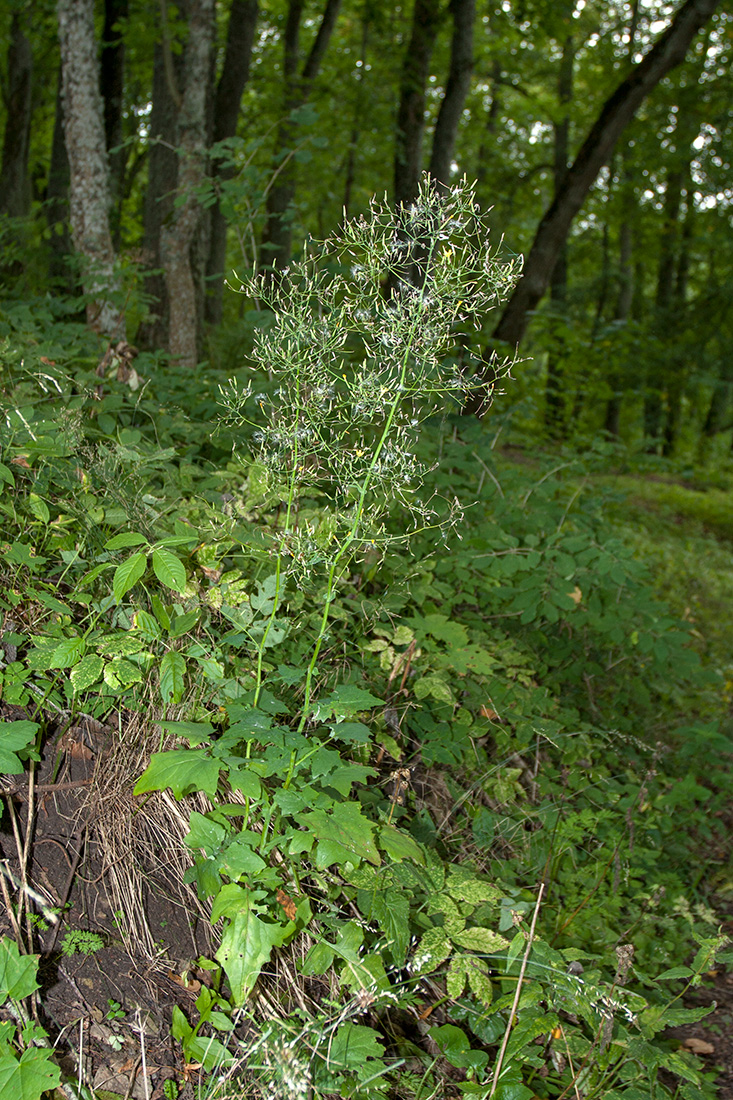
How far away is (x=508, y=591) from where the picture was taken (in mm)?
3125

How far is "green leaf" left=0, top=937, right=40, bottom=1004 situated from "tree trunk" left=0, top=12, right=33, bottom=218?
36.8ft

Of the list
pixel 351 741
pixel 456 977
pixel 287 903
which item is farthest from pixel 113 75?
pixel 456 977

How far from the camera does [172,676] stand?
6.63ft

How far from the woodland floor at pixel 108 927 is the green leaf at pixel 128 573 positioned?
47 centimetres

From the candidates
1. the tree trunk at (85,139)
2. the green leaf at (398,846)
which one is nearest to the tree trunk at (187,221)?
the tree trunk at (85,139)

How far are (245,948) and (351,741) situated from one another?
2.55 feet

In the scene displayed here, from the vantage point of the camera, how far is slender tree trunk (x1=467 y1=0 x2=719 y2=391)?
6.36 metres

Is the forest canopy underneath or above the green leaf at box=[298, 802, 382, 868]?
above

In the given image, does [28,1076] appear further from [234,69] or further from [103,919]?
[234,69]

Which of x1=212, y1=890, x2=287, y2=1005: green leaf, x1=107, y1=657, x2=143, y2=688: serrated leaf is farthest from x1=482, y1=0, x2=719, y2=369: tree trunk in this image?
x1=212, y1=890, x2=287, y2=1005: green leaf

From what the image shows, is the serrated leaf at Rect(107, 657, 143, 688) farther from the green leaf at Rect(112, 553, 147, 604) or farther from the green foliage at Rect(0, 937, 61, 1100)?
the green foliage at Rect(0, 937, 61, 1100)

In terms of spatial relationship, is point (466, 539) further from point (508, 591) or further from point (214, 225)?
point (214, 225)

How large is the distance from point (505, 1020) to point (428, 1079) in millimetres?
249

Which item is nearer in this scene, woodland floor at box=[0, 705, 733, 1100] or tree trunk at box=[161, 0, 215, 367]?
woodland floor at box=[0, 705, 733, 1100]
